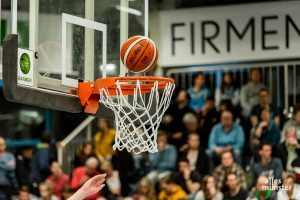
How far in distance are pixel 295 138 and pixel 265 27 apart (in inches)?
84.0

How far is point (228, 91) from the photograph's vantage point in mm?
12195

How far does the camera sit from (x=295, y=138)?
35.2ft

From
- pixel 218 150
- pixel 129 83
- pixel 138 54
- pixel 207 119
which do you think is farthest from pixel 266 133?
pixel 138 54

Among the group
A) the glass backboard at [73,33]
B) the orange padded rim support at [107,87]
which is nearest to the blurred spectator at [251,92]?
the glass backboard at [73,33]

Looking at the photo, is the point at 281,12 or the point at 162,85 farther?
the point at 281,12

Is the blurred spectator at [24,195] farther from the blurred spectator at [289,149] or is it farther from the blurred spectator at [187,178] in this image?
the blurred spectator at [289,149]

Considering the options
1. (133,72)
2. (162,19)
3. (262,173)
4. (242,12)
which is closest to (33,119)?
(162,19)

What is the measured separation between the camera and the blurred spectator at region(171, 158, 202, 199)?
Result: 1091 cm

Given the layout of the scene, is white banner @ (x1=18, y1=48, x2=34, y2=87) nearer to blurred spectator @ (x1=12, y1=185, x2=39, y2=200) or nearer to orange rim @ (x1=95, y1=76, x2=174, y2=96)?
orange rim @ (x1=95, y1=76, x2=174, y2=96)

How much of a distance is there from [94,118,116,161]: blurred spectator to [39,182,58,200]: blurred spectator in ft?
3.42

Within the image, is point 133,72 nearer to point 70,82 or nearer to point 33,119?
point 70,82

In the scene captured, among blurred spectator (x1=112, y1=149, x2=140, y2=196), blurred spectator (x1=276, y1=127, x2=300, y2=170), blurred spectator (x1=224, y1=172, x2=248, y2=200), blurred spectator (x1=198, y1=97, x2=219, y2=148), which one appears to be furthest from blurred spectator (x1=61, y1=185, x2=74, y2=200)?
blurred spectator (x1=276, y1=127, x2=300, y2=170)

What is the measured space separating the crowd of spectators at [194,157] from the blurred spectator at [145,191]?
13 mm

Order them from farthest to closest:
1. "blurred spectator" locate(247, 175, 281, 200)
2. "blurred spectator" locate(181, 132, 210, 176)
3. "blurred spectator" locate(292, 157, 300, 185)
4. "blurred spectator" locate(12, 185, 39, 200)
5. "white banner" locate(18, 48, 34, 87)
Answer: "blurred spectator" locate(12, 185, 39, 200), "blurred spectator" locate(181, 132, 210, 176), "blurred spectator" locate(292, 157, 300, 185), "blurred spectator" locate(247, 175, 281, 200), "white banner" locate(18, 48, 34, 87)
